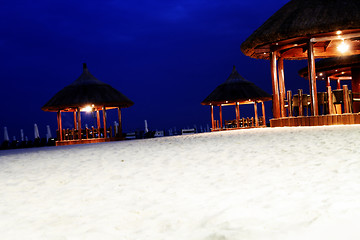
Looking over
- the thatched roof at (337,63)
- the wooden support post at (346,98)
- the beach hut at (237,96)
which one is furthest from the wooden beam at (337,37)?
the beach hut at (237,96)

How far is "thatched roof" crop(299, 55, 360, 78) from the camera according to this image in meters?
15.0

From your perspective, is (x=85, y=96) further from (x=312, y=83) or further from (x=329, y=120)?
(x=329, y=120)

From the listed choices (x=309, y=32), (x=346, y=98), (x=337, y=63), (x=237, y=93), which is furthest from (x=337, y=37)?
(x=237, y=93)

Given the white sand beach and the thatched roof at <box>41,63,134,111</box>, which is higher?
the thatched roof at <box>41,63,134,111</box>

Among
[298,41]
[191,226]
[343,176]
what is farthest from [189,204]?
[298,41]

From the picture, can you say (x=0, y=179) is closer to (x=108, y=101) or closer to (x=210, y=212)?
(x=210, y=212)

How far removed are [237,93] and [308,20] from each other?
11.8m

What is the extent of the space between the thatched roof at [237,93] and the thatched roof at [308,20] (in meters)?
10.5

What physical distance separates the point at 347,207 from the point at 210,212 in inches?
46.0

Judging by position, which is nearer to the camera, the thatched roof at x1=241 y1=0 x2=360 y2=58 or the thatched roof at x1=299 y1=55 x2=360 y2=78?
the thatched roof at x1=241 y1=0 x2=360 y2=58

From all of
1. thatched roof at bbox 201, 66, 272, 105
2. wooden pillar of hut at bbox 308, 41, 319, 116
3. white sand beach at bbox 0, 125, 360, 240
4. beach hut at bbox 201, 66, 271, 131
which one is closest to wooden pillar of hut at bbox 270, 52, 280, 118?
wooden pillar of hut at bbox 308, 41, 319, 116

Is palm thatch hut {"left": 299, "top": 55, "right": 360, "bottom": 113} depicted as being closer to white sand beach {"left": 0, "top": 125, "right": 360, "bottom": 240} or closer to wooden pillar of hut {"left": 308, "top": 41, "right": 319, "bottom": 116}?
wooden pillar of hut {"left": 308, "top": 41, "right": 319, "bottom": 116}

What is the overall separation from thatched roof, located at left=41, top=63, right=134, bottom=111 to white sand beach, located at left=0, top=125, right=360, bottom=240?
1290 cm

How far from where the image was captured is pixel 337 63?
1511 centimetres
